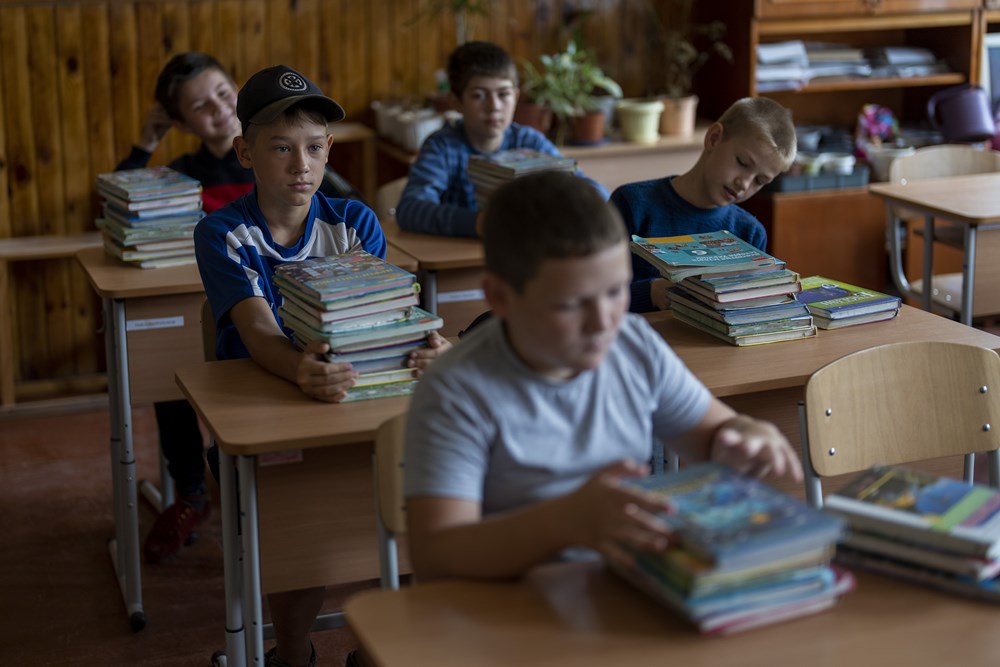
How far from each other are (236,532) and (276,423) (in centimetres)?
25

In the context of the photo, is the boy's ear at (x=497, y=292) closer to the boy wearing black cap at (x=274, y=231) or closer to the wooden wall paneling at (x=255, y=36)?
the boy wearing black cap at (x=274, y=231)

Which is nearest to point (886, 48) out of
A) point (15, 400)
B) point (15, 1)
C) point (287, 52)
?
point (287, 52)

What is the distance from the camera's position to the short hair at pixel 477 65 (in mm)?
3521

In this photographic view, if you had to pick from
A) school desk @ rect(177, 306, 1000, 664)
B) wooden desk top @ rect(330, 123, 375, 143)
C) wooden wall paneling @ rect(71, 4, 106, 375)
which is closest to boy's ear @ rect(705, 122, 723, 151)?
school desk @ rect(177, 306, 1000, 664)

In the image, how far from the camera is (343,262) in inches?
87.3

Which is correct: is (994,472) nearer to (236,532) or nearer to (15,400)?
(236,532)

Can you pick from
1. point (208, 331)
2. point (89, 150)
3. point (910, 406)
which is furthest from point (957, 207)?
point (89, 150)

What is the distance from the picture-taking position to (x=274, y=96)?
2.39 meters

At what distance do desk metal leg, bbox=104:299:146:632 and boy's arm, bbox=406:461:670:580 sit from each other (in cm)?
165

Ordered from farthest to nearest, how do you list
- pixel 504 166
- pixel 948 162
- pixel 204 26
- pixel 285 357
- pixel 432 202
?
pixel 204 26 → pixel 948 162 → pixel 432 202 → pixel 504 166 → pixel 285 357

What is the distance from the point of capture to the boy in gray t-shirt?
1.32 metres

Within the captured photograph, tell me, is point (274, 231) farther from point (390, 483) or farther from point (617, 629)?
point (617, 629)

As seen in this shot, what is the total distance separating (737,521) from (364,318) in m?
1.01

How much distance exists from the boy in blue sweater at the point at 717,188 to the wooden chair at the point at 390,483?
40.2 inches
